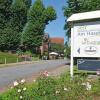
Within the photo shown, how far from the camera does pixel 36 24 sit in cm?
8600

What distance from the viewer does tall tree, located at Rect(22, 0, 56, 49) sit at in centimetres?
8581

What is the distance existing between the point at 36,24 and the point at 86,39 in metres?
71.9

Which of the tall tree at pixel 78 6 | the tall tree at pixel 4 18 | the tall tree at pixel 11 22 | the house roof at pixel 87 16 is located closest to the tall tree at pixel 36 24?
the tall tree at pixel 11 22

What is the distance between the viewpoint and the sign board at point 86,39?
557 inches

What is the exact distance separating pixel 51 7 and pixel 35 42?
9310 millimetres

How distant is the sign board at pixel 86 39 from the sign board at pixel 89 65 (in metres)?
0.37

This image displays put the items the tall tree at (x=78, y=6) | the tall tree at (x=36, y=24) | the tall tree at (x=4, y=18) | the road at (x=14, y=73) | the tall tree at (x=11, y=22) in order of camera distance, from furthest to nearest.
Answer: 1. the tall tree at (x=36, y=24)
2. the tall tree at (x=11, y=22)
3. the tall tree at (x=4, y=18)
4. the tall tree at (x=78, y=6)
5. the road at (x=14, y=73)

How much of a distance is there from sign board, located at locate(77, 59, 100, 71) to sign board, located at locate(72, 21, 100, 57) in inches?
14.5

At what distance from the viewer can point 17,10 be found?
3216 inches

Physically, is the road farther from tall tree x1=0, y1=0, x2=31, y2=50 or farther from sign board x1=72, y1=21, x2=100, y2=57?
tall tree x1=0, y1=0, x2=31, y2=50

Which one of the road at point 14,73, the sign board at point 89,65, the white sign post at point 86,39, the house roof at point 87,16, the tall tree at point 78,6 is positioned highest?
the tall tree at point 78,6

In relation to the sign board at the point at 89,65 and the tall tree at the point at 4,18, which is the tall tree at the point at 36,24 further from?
the sign board at the point at 89,65

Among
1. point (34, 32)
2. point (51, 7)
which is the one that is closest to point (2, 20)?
point (34, 32)

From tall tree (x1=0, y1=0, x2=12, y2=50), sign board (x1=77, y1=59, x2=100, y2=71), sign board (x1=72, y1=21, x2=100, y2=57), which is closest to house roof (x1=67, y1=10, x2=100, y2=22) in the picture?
sign board (x1=72, y1=21, x2=100, y2=57)
